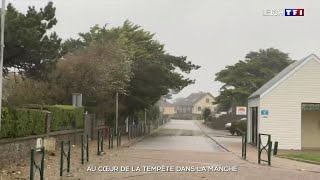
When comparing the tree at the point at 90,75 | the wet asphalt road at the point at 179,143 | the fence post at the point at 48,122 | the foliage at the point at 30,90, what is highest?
the tree at the point at 90,75

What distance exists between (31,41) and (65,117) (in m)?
6.42

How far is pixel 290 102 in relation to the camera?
30.2 meters

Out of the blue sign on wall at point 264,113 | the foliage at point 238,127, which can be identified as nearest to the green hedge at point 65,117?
the blue sign on wall at point 264,113

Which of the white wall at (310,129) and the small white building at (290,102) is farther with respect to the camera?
the white wall at (310,129)

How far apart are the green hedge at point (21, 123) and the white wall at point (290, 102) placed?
14.8 metres

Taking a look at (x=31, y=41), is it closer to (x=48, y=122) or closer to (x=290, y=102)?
(x=48, y=122)

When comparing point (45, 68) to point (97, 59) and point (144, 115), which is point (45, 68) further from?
point (144, 115)

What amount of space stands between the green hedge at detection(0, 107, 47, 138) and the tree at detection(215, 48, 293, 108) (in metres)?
48.5

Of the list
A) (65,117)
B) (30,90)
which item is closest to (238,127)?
(30,90)

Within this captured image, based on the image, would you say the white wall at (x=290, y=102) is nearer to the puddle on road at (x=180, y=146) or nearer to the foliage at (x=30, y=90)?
the puddle on road at (x=180, y=146)

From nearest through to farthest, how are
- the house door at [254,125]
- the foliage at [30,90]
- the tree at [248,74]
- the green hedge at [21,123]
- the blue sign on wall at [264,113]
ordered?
the green hedge at [21,123], the foliage at [30,90], the blue sign on wall at [264,113], the house door at [254,125], the tree at [248,74]

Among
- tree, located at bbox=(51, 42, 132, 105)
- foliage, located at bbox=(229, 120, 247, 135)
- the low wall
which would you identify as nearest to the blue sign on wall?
tree, located at bbox=(51, 42, 132, 105)

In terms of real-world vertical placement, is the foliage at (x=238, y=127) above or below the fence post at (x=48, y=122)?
below

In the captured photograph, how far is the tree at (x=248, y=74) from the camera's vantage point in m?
67.6
